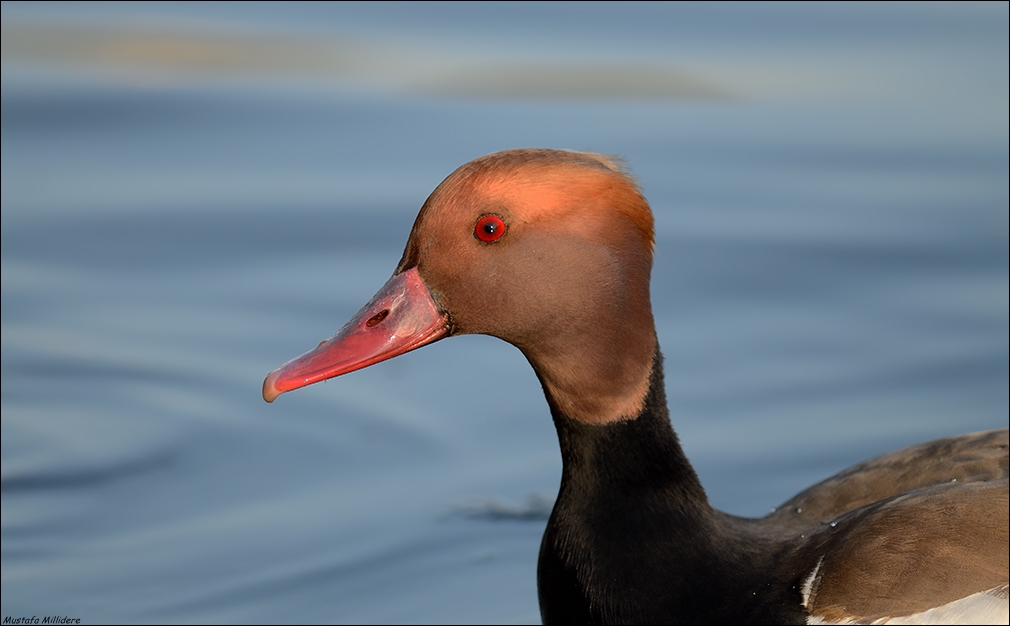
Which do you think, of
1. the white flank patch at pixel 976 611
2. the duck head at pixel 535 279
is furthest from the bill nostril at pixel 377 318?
the white flank patch at pixel 976 611

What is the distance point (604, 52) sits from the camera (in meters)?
8.88

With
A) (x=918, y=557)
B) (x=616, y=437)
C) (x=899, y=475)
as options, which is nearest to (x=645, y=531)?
(x=616, y=437)

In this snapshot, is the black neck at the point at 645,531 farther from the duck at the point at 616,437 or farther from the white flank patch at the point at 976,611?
the white flank patch at the point at 976,611

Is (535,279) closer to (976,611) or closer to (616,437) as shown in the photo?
(616,437)

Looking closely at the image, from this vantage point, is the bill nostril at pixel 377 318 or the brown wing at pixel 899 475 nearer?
the bill nostril at pixel 377 318

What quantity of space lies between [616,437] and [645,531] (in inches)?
11.1

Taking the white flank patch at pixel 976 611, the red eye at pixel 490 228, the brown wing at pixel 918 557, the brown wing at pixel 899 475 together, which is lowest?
the white flank patch at pixel 976 611

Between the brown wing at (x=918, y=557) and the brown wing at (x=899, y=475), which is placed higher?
the brown wing at (x=899, y=475)

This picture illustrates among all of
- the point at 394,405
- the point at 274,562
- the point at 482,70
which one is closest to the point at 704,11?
the point at 482,70

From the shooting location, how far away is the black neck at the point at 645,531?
460cm

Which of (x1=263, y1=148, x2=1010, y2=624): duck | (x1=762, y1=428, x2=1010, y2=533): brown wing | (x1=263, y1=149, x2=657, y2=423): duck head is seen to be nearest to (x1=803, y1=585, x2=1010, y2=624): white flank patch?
(x1=263, y1=148, x2=1010, y2=624): duck

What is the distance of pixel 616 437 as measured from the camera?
15.1 feet

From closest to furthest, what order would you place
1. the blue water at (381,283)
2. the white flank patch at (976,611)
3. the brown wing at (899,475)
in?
1. the white flank patch at (976,611)
2. the brown wing at (899,475)
3. the blue water at (381,283)

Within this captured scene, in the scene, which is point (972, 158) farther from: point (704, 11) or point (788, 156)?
point (704, 11)
